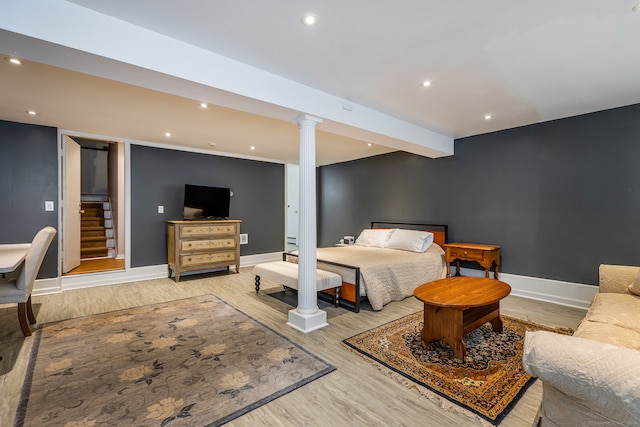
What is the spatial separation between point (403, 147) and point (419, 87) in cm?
146

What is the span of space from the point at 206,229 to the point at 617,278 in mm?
5317

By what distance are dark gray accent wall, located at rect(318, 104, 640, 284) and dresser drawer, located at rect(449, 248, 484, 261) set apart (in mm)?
452

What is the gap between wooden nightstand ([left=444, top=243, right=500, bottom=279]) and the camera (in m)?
4.04

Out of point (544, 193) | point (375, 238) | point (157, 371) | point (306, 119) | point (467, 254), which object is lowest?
point (157, 371)

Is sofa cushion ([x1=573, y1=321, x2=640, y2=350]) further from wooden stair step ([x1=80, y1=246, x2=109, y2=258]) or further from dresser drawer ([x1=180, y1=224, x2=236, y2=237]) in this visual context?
wooden stair step ([x1=80, y1=246, x2=109, y2=258])

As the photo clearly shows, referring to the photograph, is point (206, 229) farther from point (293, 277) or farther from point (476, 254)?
point (476, 254)

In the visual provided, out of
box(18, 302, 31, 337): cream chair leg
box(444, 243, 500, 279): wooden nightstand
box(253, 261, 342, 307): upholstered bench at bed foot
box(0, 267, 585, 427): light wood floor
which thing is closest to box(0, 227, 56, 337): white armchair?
box(18, 302, 31, 337): cream chair leg

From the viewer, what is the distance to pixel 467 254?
4254mm

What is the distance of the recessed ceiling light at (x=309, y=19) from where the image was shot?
181 cm

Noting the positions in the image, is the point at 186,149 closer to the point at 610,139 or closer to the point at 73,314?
the point at 73,314

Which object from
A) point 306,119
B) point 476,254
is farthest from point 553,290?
point 306,119

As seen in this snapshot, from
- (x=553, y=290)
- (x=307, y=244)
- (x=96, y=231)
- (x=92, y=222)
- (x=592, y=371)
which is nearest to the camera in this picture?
(x=592, y=371)

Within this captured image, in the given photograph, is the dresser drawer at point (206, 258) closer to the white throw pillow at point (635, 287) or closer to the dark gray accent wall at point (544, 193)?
the dark gray accent wall at point (544, 193)

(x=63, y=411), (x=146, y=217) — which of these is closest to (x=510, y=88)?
(x=63, y=411)
